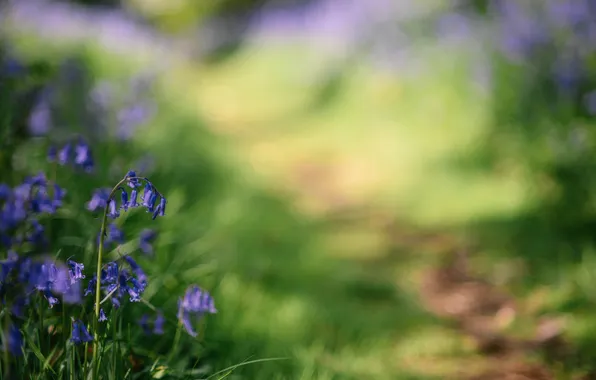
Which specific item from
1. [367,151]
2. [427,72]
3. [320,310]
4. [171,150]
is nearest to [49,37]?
[171,150]

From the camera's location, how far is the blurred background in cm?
301

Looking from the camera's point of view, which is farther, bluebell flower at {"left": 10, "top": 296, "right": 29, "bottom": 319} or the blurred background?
the blurred background

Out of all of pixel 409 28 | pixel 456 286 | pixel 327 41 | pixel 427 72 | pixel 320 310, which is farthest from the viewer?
pixel 327 41

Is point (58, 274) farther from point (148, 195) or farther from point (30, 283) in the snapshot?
point (148, 195)

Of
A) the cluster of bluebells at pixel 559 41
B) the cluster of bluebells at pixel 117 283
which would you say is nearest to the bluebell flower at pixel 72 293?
the cluster of bluebells at pixel 117 283

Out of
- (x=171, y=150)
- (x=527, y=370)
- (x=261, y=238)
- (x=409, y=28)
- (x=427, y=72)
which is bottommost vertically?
(x=527, y=370)

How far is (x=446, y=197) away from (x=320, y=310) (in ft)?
7.54

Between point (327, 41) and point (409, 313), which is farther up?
point (327, 41)

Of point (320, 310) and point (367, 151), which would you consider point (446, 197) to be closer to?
point (367, 151)

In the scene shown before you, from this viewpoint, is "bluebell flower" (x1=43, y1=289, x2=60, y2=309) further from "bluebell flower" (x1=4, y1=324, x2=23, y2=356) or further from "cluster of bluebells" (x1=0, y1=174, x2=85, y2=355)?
"bluebell flower" (x1=4, y1=324, x2=23, y2=356)

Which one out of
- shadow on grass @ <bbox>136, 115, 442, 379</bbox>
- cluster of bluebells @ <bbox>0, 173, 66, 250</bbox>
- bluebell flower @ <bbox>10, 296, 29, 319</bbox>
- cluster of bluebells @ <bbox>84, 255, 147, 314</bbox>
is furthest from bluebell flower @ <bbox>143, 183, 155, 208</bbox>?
shadow on grass @ <bbox>136, 115, 442, 379</bbox>

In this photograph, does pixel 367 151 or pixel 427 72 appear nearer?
pixel 367 151

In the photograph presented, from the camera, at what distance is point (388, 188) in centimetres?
586

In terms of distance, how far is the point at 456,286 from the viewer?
389cm
